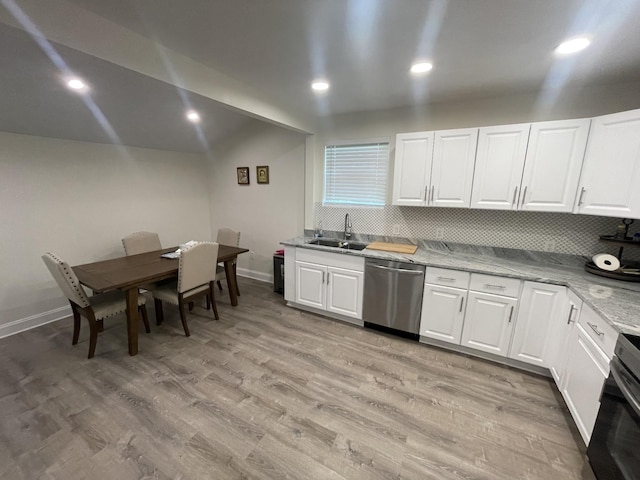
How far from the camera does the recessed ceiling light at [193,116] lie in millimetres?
3115

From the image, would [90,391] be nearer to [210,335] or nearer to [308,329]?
[210,335]

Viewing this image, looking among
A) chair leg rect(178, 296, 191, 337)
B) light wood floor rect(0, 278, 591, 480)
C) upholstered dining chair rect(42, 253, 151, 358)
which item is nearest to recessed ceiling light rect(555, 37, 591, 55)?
light wood floor rect(0, 278, 591, 480)

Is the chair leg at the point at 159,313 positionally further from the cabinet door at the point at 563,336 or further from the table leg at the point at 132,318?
the cabinet door at the point at 563,336

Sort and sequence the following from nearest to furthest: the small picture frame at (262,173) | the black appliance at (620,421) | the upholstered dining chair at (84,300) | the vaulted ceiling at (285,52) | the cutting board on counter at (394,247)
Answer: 1. the black appliance at (620,421)
2. the vaulted ceiling at (285,52)
3. the upholstered dining chair at (84,300)
4. the cutting board on counter at (394,247)
5. the small picture frame at (262,173)

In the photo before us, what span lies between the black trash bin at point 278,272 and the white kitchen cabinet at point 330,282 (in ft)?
1.83

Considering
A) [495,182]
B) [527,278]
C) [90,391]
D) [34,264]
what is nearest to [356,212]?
[495,182]

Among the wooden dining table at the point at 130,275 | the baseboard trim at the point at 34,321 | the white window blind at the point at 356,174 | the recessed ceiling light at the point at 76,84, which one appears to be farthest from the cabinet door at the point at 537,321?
the baseboard trim at the point at 34,321

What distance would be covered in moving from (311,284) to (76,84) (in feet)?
9.29

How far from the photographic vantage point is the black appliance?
1134 mm

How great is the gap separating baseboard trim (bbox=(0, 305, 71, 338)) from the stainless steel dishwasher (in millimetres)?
3554

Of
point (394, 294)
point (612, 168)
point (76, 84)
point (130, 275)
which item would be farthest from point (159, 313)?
point (612, 168)

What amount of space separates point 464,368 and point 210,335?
8.13ft

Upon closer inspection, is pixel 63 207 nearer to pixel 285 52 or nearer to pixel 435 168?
pixel 285 52

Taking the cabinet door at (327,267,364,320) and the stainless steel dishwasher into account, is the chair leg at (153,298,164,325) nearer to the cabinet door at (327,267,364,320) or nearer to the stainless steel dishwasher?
the cabinet door at (327,267,364,320)
